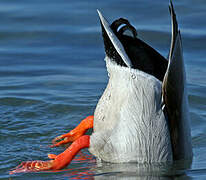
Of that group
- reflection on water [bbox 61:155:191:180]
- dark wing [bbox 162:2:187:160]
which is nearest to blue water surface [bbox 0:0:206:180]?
reflection on water [bbox 61:155:191:180]

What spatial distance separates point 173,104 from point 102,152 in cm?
80

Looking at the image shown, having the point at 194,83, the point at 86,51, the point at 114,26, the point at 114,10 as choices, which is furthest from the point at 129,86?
the point at 114,10

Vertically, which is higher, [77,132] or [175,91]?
[175,91]

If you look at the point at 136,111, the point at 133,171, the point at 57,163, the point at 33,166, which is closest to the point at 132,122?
the point at 136,111

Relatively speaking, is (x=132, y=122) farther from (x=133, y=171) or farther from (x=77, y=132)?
(x=77, y=132)

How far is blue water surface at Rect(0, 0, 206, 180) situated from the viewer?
514cm

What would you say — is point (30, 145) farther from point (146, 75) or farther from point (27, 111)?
point (146, 75)

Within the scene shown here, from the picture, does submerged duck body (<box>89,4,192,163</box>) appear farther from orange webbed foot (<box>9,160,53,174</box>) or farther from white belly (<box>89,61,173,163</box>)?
orange webbed foot (<box>9,160,53,174</box>)

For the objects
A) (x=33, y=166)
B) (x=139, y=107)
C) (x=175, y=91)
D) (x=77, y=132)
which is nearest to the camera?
(x=175, y=91)

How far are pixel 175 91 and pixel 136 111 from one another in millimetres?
403

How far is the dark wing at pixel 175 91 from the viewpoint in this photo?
454 cm

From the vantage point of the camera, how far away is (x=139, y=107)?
4.86 m

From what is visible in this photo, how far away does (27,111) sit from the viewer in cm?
647

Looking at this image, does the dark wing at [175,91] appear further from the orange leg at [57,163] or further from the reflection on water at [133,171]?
the orange leg at [57,163]
